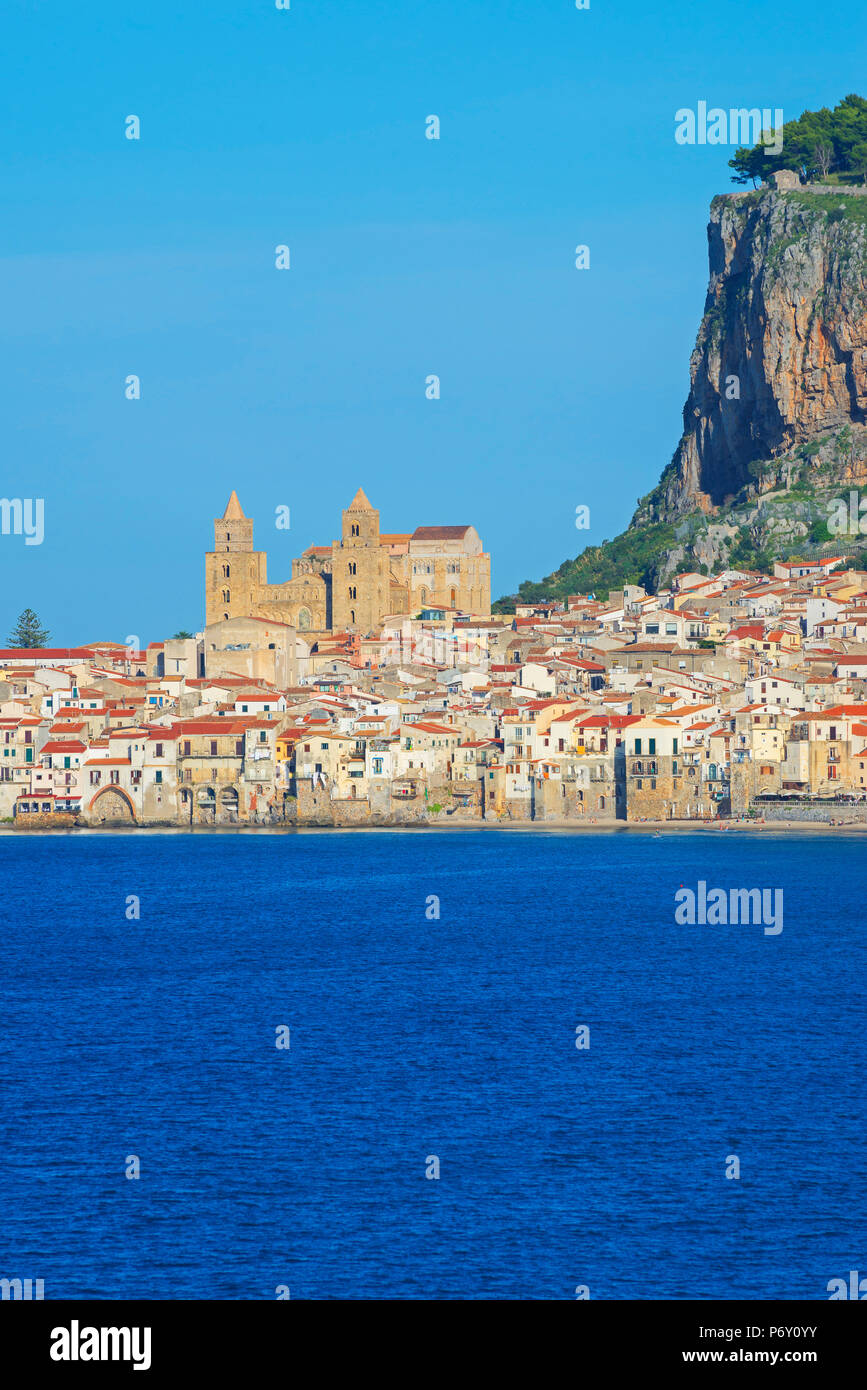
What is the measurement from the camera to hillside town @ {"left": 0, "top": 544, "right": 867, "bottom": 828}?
74250mm

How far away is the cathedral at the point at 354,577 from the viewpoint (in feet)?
399

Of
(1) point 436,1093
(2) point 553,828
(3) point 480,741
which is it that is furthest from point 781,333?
(1) point 436,1093

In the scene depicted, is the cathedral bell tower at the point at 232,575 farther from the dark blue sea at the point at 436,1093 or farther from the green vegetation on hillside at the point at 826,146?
the dark blue sea at the point at 436,1093

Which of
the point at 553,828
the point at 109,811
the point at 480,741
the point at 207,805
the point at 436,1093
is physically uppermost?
the point at 480,741

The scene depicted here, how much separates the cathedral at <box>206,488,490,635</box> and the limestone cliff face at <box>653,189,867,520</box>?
54.9ft

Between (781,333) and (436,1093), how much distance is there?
9702 cm

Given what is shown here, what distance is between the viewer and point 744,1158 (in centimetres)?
2780

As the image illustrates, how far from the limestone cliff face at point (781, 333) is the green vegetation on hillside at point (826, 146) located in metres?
3.51

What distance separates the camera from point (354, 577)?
122 m

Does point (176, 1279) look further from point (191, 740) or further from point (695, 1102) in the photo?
point (191, 740)

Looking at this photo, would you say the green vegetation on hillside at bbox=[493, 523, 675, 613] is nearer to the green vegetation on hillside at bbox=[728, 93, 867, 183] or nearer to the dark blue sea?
the green vegetation on hillside at bbox=[728, 93, 867, 183]

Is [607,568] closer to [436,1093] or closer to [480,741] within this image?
[480,741]

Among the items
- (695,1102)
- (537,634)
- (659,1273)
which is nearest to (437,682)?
(537,634)
